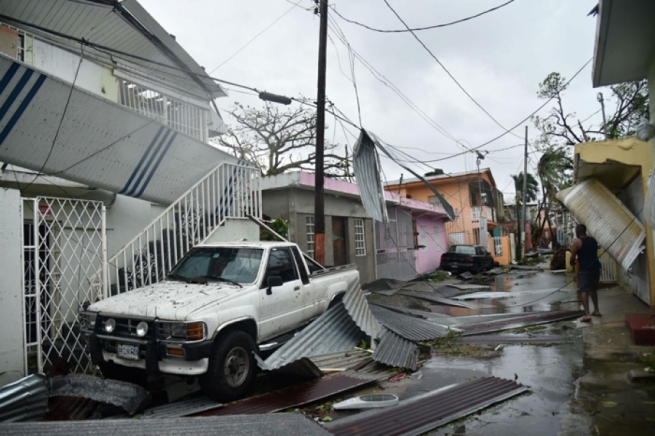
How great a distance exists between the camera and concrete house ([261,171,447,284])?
1234cm

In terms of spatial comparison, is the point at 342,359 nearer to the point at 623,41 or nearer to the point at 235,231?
the point at 235,231

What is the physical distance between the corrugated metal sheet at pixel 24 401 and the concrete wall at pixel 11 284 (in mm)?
1106

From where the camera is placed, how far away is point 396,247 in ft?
61.1

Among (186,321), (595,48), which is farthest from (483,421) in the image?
(595,48)

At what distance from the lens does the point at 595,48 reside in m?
5.65

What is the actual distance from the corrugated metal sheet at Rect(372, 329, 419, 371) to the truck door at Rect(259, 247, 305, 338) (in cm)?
127

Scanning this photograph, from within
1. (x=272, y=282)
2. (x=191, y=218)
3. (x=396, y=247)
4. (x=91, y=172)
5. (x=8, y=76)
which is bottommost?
(x=272, y=282)

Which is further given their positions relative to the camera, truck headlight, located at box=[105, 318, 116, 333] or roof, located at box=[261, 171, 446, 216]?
Answer: roof, located at box=[261, 171, 446, 216]

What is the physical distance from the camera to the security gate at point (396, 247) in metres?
17.9

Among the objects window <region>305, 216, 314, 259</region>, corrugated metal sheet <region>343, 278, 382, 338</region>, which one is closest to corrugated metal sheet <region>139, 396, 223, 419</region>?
corrugated metal sheet <region>343, 278, 382, 338</region>

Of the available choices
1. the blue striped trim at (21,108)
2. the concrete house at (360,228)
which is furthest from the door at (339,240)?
the blue striped trim at (21,108)

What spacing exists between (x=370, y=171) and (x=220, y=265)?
530cm

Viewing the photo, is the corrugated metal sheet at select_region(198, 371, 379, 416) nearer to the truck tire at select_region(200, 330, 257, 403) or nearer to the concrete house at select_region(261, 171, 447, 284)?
the truck tire at select_region(200, 330, 257, 403)

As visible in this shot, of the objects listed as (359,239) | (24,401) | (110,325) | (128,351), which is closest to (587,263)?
(128,351)
